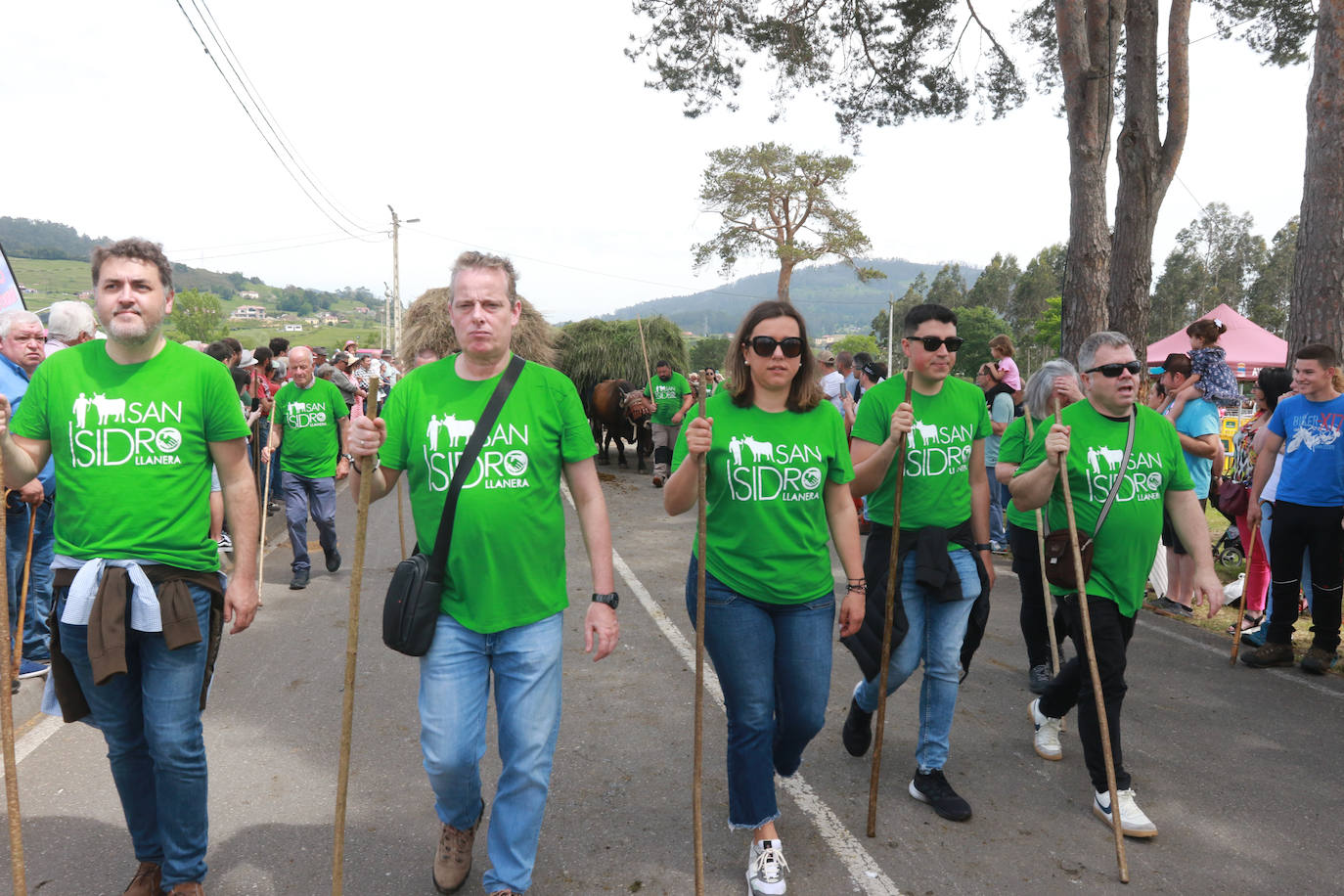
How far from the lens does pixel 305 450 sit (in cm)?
755

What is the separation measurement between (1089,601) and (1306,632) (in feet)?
13.9

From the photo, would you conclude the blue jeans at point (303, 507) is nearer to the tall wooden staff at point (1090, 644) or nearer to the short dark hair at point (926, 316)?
the short dark hair at point (926, 316)

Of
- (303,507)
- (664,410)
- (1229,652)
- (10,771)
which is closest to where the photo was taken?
(10,771)

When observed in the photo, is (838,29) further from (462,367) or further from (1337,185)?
(462,367)

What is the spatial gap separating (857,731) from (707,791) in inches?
29.7

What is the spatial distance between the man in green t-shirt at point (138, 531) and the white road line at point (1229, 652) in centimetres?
580

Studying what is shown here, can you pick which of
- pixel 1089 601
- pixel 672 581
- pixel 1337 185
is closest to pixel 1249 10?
pixel 1337 185

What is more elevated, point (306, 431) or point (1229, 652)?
point (306, 431)

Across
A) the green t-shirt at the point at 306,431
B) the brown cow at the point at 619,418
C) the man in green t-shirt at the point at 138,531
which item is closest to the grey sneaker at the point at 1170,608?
the man in green t-shirt at the point at 138,531

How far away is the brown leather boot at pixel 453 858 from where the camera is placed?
292cm

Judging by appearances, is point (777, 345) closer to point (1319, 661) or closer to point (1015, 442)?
point (1015, 442)

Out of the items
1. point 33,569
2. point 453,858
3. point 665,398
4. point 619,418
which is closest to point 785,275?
point 619,418

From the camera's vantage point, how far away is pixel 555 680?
2799mm

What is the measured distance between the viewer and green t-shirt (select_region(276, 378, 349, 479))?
755 centimetres
